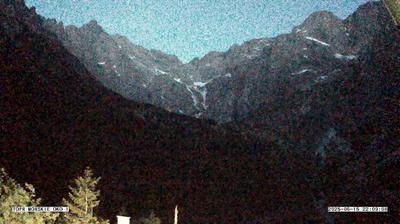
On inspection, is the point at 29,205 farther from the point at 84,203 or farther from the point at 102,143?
the point at 102,143

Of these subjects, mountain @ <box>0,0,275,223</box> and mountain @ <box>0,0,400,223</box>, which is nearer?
mountain @ <box>0,0,275,223</box>

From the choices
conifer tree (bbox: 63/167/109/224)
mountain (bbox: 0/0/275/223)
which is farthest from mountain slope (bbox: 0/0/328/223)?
conifer tree (bbox: 63/167/109/224)

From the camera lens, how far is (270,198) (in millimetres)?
155625

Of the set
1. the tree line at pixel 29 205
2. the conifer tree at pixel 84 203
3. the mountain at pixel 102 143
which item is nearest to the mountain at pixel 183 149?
the mountain at pixel 102 143

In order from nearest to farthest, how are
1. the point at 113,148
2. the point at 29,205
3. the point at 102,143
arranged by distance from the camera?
the point at 29,205 → the point at 102,143 → the point at 113,148

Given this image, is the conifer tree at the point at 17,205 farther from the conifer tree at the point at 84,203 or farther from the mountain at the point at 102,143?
the mountain at the point at 102,143

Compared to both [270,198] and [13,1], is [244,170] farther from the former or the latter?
[13,1]

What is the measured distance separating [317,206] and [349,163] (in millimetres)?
23238

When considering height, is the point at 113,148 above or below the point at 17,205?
above

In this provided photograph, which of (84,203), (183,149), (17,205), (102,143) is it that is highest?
(183,149)

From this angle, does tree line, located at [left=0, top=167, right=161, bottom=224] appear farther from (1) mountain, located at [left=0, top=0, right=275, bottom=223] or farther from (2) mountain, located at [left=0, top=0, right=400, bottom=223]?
(2) mountain, located at [left=0, top=0, right=400, bottom=223]

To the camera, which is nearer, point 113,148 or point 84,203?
point 84,203

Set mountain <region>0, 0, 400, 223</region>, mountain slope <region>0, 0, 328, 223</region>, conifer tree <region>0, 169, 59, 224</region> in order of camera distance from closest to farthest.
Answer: conifer tree <region>0, 169, 59, 224</region> → mountain slope <region>0, 0, 328, 223</region> → mountain <region>0, 0, 400, 223</region>

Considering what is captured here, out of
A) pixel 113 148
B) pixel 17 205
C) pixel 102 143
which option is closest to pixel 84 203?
pixel 17 205
